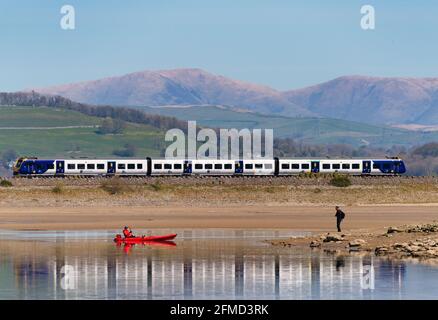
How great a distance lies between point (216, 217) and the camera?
2879 inches

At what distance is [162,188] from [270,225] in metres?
33.1

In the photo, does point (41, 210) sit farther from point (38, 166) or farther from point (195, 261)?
point (195, 261)

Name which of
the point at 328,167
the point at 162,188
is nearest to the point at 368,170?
the point at 328,167

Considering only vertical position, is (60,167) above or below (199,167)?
above

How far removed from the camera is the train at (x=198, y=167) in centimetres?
10988

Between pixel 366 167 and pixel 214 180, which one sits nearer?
pixel 214 180

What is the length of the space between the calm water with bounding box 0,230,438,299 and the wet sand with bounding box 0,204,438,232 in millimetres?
13196

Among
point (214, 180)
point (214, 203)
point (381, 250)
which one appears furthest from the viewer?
point (214, 180)

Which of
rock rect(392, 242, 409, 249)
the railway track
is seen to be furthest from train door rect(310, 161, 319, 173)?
rock rect(392, 242, 409, 249)

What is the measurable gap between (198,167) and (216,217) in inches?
1585

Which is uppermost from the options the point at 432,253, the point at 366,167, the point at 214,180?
the point at 366,167

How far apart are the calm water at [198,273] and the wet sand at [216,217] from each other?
1320 cm

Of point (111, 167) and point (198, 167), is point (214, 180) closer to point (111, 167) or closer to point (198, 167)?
point (198, 167)

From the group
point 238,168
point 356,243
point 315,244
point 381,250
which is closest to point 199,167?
point 238,168
